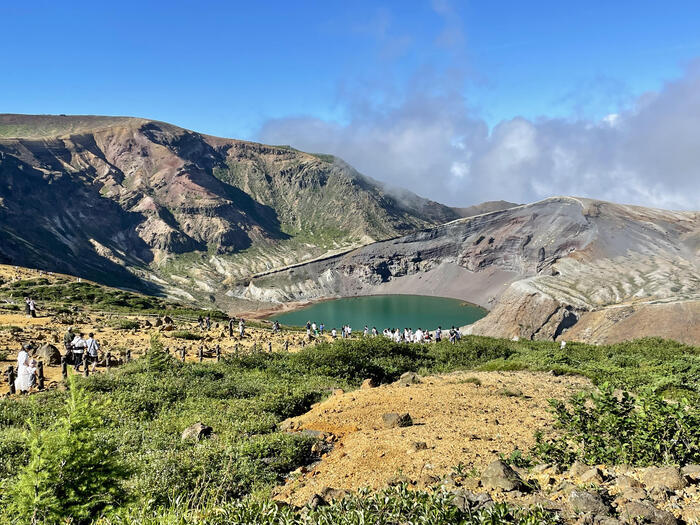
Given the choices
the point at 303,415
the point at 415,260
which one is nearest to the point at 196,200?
the point at 415,260

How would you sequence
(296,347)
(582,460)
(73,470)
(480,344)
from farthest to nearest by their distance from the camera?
(296,347) → (480,344) → (582,460) → (73,470)

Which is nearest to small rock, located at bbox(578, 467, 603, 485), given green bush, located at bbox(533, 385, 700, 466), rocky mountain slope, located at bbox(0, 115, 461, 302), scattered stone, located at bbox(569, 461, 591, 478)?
scattered stone, located at bbox(569, 461, 591, 478)

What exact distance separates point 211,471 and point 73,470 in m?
2.87

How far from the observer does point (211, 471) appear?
835 cm

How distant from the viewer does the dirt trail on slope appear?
316 inches

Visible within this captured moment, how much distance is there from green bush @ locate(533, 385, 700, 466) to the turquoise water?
236 ft

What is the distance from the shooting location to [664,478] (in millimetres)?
5910

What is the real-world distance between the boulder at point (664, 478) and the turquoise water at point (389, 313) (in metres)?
73.4

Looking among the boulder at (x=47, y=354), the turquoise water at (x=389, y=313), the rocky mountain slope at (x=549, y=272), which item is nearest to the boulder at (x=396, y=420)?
the boulder at (x=47, y=354)

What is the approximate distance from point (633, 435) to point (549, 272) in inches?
3396

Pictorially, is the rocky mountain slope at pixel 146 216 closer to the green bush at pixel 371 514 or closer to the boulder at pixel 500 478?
the green bush at pixel 371 514

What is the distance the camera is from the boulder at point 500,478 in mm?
6469

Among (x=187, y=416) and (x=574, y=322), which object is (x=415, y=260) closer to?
(x=574, y=322)

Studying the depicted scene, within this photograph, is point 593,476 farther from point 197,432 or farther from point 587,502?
point 197,432
